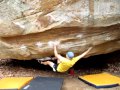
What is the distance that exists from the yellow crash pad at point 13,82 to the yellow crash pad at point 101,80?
4.71 ft

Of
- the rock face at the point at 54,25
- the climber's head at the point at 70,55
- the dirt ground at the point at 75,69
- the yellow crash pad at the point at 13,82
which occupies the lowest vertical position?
the dirt ground at the point at 75,69

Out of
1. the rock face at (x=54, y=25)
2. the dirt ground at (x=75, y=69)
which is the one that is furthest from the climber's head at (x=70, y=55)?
the dirt ground at (x=75, y=69)

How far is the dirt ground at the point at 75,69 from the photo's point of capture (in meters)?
6.95

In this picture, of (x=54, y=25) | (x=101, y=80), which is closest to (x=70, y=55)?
(x=54, y=25)

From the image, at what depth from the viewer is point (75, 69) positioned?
8.25 m

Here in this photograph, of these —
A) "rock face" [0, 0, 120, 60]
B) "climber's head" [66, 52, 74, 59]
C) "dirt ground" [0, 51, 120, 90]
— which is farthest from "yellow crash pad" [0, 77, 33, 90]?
"climber's head" [66, 52, 74, 59]

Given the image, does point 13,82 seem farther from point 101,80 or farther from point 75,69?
point 75,69

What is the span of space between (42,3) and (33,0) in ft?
0.71

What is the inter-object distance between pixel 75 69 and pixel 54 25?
2.16m

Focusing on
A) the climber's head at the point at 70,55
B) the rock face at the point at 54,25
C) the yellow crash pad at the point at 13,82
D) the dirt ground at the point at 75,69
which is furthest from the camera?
the dirt ground at the point at 75,69

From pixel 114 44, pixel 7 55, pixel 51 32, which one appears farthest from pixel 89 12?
pixel 7 55

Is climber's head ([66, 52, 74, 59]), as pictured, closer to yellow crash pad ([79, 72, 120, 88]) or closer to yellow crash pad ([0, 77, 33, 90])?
yellow crash pad ([79, 72, 120, 88])

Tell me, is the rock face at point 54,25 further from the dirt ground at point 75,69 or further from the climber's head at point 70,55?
the dirt ground at point 75,69

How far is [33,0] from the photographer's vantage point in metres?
6.32
